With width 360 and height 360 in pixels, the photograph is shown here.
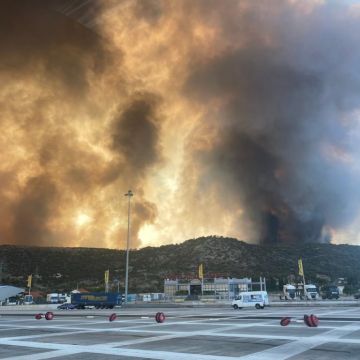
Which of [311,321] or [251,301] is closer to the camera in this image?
[311,321]

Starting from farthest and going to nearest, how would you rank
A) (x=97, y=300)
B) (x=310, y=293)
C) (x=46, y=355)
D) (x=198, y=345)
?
(x=310, y=293), (x=97, y=300), (x=198, y=345), (x=46, y=355)

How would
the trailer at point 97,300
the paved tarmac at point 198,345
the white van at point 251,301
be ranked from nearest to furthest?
the paved tarmac at point 198,345 < the white van at point 251,301 < the trailer at point 97,300

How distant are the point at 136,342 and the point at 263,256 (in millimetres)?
178254

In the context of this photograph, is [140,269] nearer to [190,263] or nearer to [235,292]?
[190,263]

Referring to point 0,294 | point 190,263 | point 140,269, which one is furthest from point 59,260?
point 0,294

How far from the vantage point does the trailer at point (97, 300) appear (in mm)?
69438

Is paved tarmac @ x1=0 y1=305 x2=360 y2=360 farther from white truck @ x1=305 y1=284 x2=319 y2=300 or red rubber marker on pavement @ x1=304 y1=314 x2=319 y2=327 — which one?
white truck @ x1=305 y1=284 x2=319 y2=300

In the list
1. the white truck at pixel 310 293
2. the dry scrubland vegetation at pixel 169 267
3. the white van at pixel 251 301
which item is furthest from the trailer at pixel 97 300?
the dry scrubland vegetation at pixel 169 267

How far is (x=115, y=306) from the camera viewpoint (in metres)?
74.0

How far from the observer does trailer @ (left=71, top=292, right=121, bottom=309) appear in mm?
69438

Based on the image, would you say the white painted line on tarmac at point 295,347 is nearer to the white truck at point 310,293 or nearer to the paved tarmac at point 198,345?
the paved tarmac at point 198,345

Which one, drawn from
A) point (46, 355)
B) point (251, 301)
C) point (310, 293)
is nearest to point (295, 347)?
point (46, 355)

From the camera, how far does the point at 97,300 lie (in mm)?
71312

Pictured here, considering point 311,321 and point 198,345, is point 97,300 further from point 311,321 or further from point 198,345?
point 198,345
